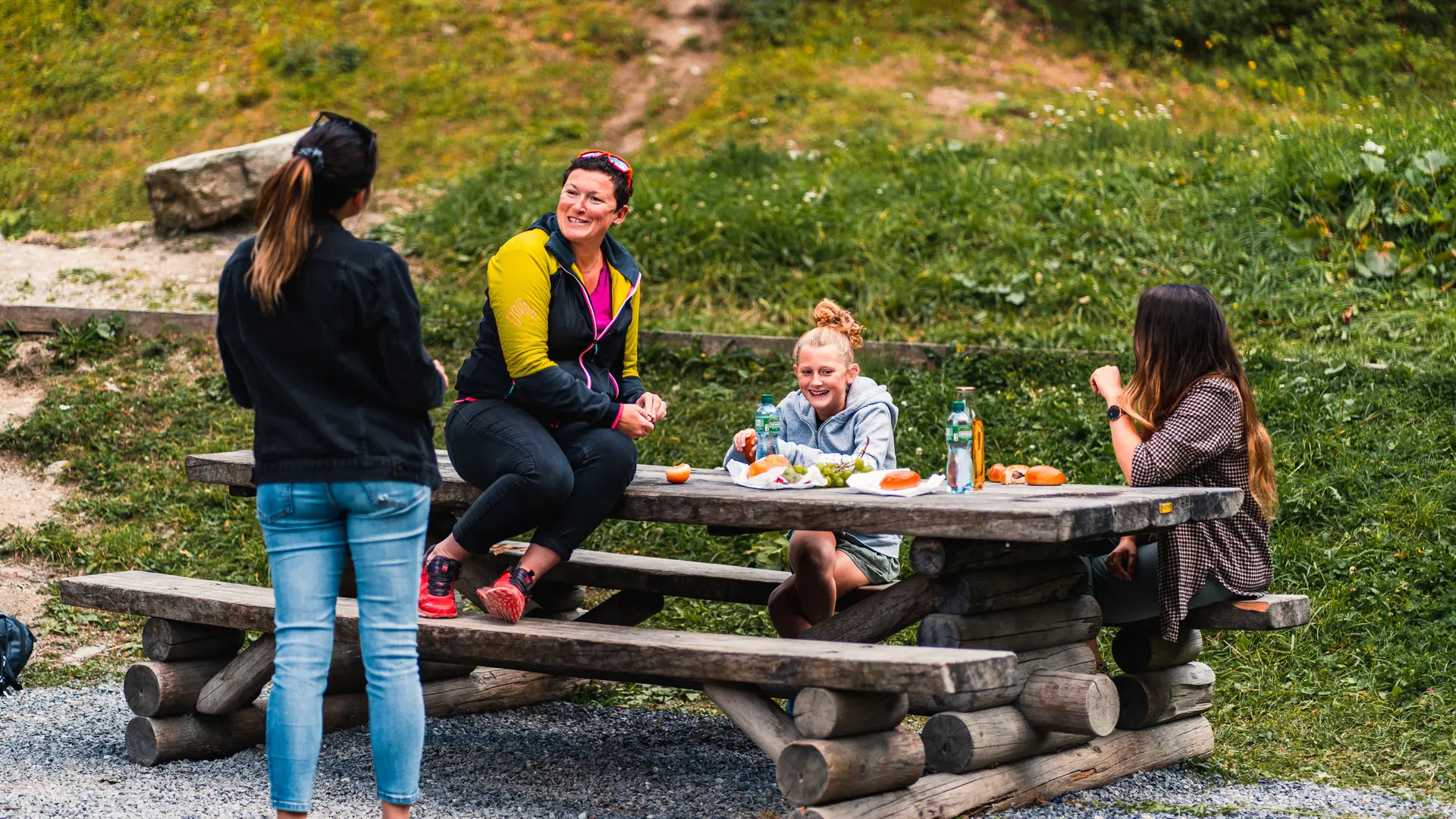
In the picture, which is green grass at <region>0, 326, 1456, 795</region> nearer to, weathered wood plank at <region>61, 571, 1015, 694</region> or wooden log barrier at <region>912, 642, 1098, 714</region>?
wooden log barrier at <region>912, 642, 1098, 714</region>

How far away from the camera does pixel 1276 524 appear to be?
645 cm

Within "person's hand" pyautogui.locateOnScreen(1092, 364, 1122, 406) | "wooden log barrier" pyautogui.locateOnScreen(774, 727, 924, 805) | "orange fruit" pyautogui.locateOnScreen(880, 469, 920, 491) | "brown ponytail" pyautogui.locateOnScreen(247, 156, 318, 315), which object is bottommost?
"wooden log barrier" pyautogui.locateOnScreen(774, 727, 924, 805)

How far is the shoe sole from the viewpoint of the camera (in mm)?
4270

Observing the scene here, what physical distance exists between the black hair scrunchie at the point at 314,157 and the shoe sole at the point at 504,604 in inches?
56.2

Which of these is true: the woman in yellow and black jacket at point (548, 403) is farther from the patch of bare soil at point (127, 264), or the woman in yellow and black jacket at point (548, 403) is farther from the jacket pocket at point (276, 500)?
the patch of bare soil at point (127, 264)

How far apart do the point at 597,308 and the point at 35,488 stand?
4.84 meters

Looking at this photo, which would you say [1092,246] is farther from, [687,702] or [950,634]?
[950,634]

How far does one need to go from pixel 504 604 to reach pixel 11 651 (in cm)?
195

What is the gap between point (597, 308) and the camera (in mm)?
4723

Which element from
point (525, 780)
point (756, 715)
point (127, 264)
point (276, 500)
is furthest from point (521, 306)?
point (127, 264)

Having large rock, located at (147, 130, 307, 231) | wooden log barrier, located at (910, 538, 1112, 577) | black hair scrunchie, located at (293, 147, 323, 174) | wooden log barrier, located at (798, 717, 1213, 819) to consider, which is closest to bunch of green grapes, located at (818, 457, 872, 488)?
wooden log barrier, located at (910, 538, 1112, 577)

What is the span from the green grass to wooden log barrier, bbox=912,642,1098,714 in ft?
2.20

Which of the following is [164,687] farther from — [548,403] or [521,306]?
[521,306]

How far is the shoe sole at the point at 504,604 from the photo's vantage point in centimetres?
427
